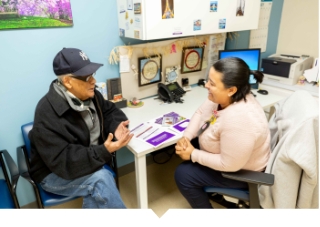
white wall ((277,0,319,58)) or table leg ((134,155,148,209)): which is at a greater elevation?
white wall ((277,0,319,58))

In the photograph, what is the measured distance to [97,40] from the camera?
1.86 metres

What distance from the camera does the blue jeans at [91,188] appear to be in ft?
4.60

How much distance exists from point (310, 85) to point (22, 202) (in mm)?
2780

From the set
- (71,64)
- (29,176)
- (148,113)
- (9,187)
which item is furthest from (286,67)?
(9,187)

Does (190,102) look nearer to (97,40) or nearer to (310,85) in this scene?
(97,40)

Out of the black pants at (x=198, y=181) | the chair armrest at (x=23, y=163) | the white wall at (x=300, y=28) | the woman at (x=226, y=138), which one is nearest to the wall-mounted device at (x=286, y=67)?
the white wall at (x=300, y=28)

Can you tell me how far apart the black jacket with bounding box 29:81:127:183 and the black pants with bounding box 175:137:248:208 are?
0.50 meters

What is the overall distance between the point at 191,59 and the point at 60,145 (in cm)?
148

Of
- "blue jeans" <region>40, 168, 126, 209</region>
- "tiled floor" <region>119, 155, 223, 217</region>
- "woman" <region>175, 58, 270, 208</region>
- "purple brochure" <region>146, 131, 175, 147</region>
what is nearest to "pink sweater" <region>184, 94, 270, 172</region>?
"woman" <region>175, 58, 270, 208</region>

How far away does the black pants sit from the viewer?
1460 millimetres

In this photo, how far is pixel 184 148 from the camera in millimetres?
1541

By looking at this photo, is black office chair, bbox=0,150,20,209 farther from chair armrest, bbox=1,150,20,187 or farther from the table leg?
the table leg

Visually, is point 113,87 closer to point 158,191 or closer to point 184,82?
point 184,82
